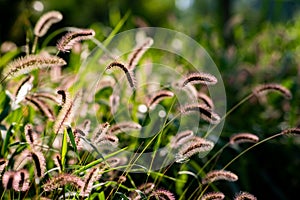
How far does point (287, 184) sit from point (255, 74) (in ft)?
4.30

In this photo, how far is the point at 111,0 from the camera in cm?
1675

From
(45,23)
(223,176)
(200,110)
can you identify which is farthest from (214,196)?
(45,23)

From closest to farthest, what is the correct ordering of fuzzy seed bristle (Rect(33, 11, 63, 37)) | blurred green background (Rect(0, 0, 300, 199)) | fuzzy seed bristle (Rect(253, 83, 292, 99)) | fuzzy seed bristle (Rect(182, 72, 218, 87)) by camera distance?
fuzzy seed bristle (Rect(182, 72, 218, 87)) → fuzzy seed bristle (Rect(253, 83, 292, 99)) → fuzzy seed bristle (Rect(33, 11, 63, 37)) → blurred green background (Rect(0, 0, 300, 199))

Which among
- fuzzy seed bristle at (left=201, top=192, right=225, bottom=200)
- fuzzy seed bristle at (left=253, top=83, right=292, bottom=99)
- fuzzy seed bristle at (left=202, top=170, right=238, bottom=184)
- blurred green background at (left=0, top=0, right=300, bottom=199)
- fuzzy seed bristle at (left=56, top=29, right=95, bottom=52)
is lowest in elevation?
fuzzy seed bristle at (left=201, top=192, right=225, bottom=200)

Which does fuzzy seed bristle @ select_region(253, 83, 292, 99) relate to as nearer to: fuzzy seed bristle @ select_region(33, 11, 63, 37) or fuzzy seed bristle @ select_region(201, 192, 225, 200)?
fuzzy seed bristle @ select_region(201, 192, 225, 200)

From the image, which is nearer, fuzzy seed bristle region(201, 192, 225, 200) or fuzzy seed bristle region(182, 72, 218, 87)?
fuzzy seed bristle region(201, 192, 225, 200)

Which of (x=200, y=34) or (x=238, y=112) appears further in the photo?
(x=200, y=34)

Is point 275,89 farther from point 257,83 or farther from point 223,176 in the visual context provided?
point 257,83

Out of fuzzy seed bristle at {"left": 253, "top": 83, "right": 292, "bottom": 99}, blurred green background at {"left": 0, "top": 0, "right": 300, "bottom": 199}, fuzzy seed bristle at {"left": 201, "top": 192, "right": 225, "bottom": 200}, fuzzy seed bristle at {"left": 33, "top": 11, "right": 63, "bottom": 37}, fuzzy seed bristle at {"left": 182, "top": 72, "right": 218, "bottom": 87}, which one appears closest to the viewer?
fuzzy seed bristle at {"left": 201, "top": 192, "right": 225, "bottom": 200}

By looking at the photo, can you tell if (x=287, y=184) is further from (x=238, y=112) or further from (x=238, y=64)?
(x=238, y=64)

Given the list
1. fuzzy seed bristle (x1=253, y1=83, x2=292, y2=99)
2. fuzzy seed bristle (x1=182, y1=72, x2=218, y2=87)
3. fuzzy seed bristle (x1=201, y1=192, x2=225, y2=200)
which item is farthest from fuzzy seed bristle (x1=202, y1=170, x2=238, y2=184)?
fuzzy seed bristle (x1=253, y1=83, x2=292, y2=99)

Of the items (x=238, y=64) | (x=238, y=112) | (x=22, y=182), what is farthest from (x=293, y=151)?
(x=22, y=182)

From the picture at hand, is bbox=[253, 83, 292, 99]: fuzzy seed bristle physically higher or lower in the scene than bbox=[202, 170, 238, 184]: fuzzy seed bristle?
higher

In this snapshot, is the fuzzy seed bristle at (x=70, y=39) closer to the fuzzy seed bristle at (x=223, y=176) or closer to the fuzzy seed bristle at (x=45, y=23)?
the fuzzy seed bristle at (x=45, y=23)
